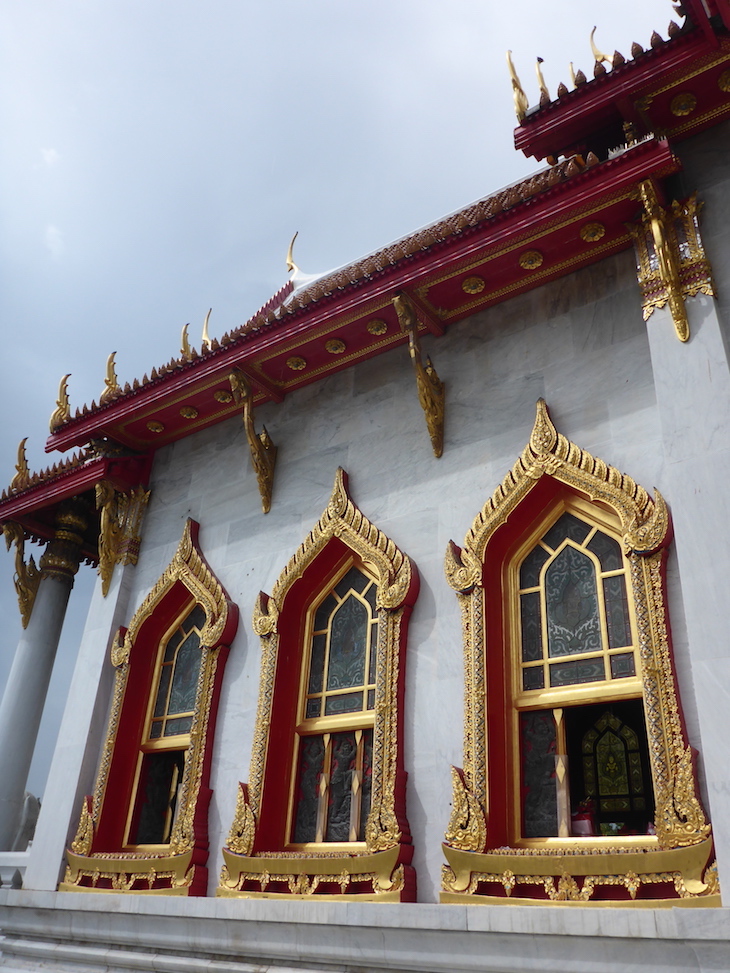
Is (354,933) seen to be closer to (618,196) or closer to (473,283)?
(473,283)

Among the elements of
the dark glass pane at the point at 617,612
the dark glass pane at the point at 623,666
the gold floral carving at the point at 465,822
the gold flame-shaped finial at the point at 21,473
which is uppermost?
the gold flame-shaped finial at the point at 21,473

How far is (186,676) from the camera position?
7742 millimetres

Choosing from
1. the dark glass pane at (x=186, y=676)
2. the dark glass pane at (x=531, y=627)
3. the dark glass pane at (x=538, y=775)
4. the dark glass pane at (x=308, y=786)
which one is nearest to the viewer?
the dark glass pane at (x=538, y=775)

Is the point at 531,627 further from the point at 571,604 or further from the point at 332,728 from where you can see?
the point at 332,728

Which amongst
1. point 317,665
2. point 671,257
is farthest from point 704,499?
point 317,665

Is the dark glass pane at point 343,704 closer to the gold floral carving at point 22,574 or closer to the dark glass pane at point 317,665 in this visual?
the dark glass pane at point 317,665

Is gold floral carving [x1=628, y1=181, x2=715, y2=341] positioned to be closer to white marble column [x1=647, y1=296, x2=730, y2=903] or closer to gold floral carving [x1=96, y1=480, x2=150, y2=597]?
white marble column [x1=647, y1=296, x2=730, y2=903]

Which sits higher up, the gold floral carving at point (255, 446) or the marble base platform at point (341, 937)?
the gold floral carving at point (255, 446)

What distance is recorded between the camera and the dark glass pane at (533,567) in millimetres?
5879

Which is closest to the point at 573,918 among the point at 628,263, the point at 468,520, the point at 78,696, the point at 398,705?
the point at 398,705

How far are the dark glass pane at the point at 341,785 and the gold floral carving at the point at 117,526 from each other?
329 centimetres

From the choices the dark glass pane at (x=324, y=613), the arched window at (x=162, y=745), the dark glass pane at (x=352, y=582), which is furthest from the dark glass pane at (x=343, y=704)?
the arched window at (x=162, y=745)

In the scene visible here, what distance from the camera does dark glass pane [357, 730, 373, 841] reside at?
5965mm

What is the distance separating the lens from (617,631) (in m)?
5.30
